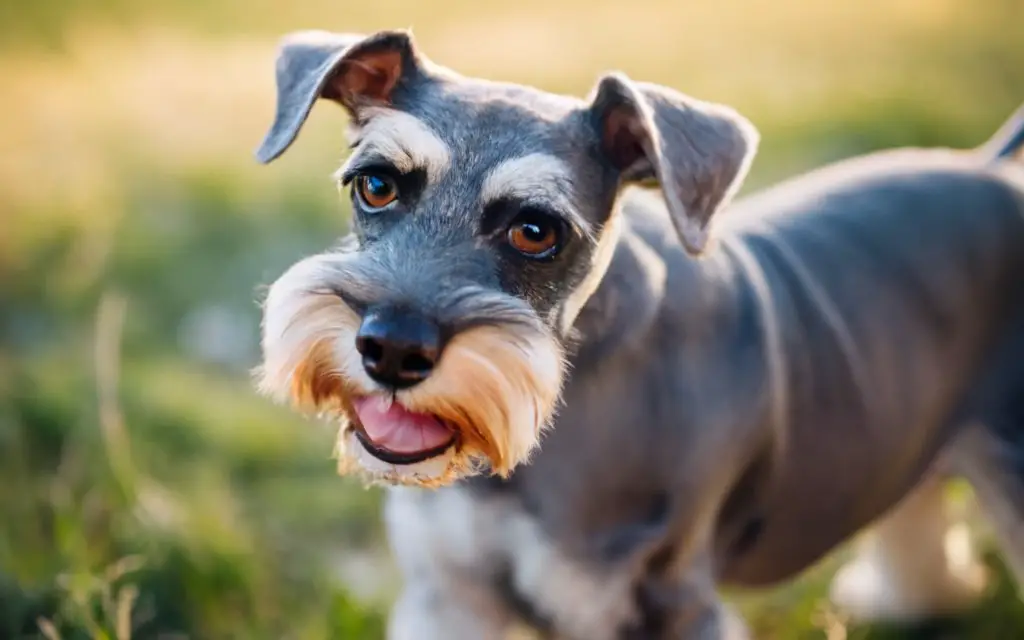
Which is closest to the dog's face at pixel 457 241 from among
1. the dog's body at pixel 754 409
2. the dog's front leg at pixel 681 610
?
the dog's body at pixel 754 409

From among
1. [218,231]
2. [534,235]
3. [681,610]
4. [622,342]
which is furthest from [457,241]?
[218,231]

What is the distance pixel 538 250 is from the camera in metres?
2.47

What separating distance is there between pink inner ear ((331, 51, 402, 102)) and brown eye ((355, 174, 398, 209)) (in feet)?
0.84

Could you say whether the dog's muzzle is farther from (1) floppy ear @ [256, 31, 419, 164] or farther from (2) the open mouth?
(1) floppy ear @ [256, 31, 419, 164]

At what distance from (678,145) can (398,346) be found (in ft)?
2.59

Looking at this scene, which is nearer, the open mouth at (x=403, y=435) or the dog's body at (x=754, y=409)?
the open mouth at (x=403, y=435)

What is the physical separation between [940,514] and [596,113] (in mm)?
2102

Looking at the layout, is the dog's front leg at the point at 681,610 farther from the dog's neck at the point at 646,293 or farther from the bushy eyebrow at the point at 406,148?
the bushy eyebrow at the point at 406,148

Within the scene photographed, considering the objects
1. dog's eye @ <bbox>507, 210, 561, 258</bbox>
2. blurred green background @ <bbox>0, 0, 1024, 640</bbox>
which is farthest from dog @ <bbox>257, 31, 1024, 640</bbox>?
blurred green background @ <bbox>0, 0, 1024, 640</bbox>

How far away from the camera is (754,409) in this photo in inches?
110

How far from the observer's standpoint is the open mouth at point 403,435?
91.7 inches

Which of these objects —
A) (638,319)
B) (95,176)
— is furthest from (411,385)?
(95,176)

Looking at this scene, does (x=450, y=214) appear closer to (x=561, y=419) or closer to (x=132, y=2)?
(x=561, y=419)

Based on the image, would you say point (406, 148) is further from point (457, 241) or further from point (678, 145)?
point (678, 145)
